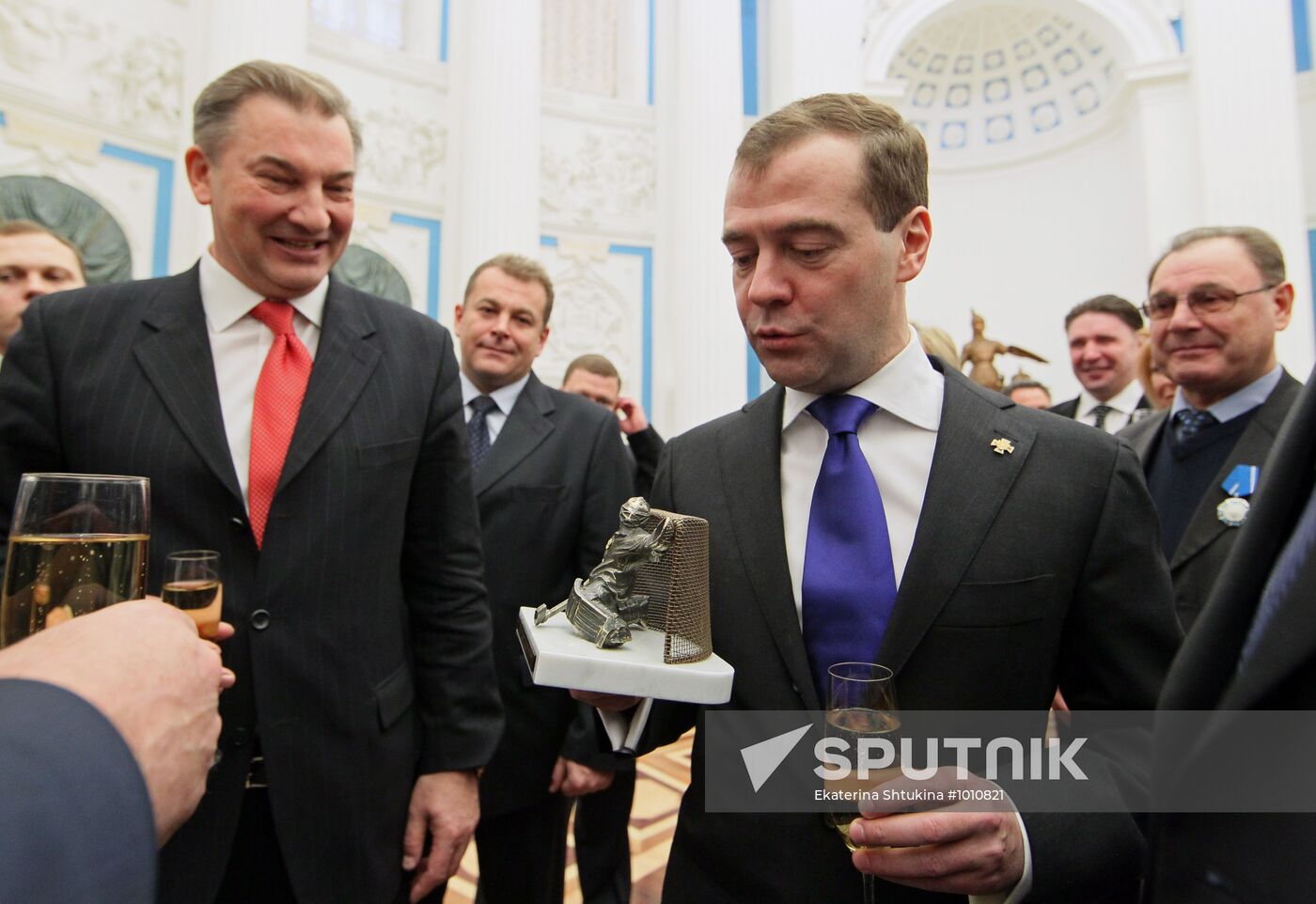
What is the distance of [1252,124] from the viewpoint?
9.84m

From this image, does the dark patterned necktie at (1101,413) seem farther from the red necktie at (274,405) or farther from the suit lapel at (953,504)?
the red necktie at (274,405)

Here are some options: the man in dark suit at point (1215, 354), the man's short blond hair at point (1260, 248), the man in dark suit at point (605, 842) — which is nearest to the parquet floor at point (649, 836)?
the man in dark suit at point (605, 842)

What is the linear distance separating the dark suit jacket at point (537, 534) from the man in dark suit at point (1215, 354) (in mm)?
1842

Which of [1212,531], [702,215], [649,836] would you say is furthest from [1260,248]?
[702,215]

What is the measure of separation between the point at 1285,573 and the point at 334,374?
157cm

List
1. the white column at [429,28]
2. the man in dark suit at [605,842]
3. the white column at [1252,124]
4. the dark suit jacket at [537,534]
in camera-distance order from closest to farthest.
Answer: the dark suit jacket at [537,534]
the man in dark suit at [605,842]
the white column at [1252,124]
the white column at [429,28]

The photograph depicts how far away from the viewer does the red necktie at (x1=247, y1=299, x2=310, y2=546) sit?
1471 mm

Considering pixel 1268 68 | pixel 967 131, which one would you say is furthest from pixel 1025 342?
pixel 1268 68

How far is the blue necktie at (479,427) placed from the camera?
273 cm

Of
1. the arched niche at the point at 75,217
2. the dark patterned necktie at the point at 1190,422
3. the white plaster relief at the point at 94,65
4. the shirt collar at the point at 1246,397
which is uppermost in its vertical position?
the white plaster relief at the point at 94,65

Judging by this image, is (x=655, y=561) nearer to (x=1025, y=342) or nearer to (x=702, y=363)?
(x=702, y=363)

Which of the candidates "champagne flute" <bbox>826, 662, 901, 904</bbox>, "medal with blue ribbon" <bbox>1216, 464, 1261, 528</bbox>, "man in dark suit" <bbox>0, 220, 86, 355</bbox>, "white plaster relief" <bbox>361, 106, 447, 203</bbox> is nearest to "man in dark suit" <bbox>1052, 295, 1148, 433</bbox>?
"medal with blue ribbon" <bbox>1216, 464, 1261, 528</bbox>

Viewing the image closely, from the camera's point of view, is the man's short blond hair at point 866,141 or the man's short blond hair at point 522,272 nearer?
the man's short blond hair at point 866,141

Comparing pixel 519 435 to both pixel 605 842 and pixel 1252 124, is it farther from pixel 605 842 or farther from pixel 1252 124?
pixel 1252 124
